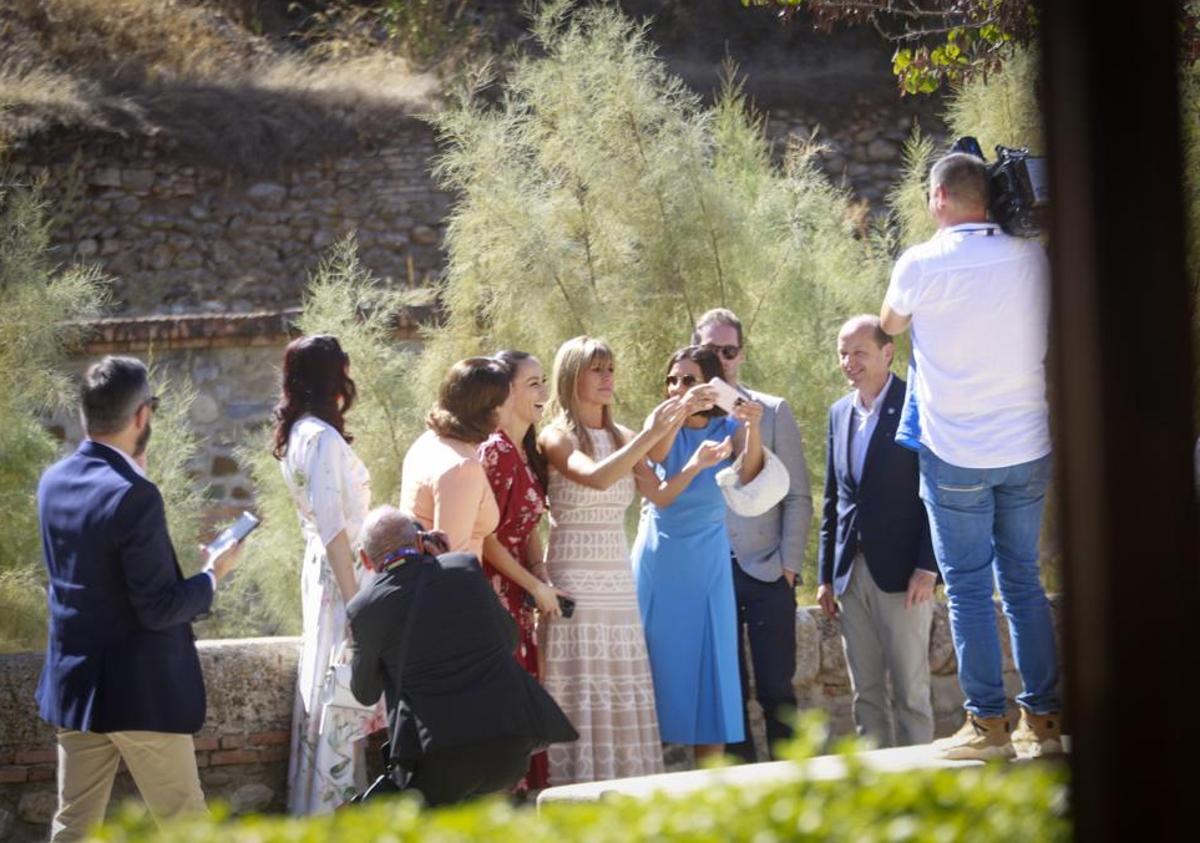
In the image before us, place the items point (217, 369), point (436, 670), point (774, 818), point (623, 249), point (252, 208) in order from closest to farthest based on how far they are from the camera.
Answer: point (774, 818)
point (436, 670)
point (623, 249)
point (217, 369)
point (252, 208)

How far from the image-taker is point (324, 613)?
17.4 feet

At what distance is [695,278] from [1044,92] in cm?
717

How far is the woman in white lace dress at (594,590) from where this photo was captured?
5.61 meters

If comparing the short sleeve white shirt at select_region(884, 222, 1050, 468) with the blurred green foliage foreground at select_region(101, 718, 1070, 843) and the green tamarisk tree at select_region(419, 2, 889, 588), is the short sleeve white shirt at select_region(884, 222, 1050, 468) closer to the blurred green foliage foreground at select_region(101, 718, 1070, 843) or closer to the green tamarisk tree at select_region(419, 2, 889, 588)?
the blurred green foliage foreground at select_region(101, 718, 1070, 843)

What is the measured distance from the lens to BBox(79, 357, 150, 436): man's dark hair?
4508 mm

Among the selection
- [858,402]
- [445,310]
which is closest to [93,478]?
[858,402]

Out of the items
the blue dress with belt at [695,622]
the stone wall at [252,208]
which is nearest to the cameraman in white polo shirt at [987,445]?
the blue dress with belt at [695,622]

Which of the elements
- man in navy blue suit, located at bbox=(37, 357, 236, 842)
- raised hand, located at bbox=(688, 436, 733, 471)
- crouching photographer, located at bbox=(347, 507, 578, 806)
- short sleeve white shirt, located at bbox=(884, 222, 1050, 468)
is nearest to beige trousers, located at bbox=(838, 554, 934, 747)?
raised hand, located at bbox=(688, 436, 733, 471)

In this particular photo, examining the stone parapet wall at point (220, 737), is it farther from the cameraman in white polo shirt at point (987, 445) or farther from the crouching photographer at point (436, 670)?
the cameraman in white polo shirt at point (987, 445)

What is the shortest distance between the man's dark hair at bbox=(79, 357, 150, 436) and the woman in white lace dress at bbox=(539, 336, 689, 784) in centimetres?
166

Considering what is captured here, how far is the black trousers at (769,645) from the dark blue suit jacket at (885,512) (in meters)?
0.25

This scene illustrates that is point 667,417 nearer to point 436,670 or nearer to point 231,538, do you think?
point 436,670

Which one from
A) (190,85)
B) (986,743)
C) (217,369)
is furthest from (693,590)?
(190,85)

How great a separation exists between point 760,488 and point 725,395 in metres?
0.37
